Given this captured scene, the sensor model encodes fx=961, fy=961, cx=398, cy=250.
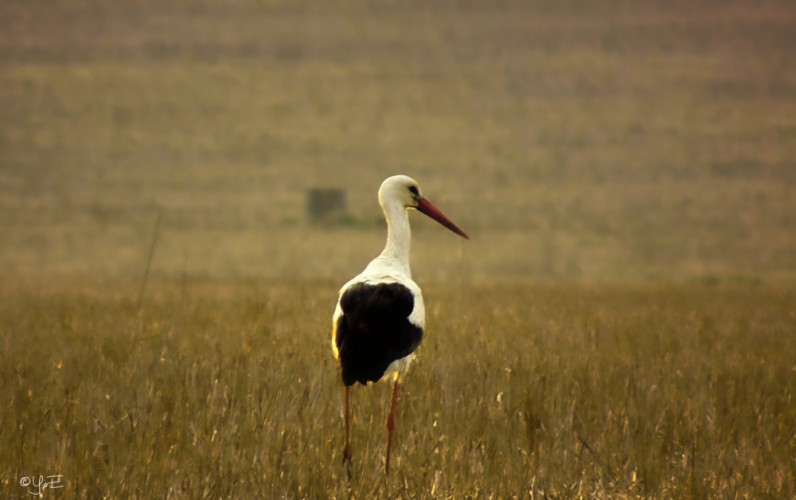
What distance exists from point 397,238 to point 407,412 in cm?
109

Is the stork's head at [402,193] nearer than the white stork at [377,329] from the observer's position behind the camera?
No

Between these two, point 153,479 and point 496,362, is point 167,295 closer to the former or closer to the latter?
point 496,362

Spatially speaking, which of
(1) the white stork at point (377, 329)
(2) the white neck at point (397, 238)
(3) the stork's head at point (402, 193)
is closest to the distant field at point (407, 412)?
(1) the white stork at point (377, 329)

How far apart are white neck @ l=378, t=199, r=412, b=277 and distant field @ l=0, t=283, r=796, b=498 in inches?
28.7

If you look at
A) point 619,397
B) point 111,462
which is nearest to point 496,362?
point 619,397

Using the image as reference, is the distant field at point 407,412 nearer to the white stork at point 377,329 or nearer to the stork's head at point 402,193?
the white stork at point 377,329

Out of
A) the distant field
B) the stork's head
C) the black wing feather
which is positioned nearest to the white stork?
the black wing feather

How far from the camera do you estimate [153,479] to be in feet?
13.1

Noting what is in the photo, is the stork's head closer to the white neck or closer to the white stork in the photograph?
the white neck

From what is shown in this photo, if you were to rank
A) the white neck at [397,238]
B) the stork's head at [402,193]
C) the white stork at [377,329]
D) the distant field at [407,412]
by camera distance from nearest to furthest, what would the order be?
the distant field at [407,412] < the white stork at [377,329] < the white neck at [397,238] < the stork's head at [402,193]

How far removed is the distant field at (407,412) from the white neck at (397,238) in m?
0.73

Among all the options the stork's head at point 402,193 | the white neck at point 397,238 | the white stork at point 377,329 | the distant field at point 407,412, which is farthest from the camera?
the stork's head at point 402,193

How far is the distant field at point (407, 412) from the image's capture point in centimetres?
406

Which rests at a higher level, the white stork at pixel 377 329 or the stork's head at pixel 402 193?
the stork's head at pixel 402 193
